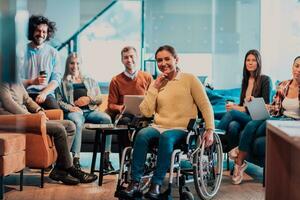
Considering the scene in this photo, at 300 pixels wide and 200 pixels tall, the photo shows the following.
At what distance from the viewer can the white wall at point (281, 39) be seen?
6.77 metres

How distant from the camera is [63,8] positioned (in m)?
7.36

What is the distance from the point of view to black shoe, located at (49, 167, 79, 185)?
4.40 metres

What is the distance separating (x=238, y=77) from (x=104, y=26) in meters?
1.88

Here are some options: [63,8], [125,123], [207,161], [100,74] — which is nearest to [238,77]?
[100,74]

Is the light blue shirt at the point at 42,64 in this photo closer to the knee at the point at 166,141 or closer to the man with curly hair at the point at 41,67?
the man with curly hair at the point at 41,67

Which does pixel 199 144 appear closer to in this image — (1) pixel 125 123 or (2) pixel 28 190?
(1) pixel 125 123

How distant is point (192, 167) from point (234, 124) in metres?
1.07

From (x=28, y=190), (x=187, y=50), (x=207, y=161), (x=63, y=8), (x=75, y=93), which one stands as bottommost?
(x=28, y=190)

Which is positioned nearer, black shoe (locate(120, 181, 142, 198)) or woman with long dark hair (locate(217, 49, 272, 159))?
black shoe (locate(120, 181, 142, 198))

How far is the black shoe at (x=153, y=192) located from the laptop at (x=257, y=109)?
1247mm

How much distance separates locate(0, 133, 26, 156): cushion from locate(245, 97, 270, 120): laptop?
1.68m

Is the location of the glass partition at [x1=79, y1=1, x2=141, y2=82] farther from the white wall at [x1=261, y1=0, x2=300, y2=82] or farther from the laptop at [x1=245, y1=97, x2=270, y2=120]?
the laptop at [x1=245, y1=97, x2=270, y2=120]

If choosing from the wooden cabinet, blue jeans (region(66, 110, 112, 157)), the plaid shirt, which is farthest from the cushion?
the plaid shirt

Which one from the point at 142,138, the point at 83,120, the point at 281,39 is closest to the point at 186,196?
the point at 142,138
